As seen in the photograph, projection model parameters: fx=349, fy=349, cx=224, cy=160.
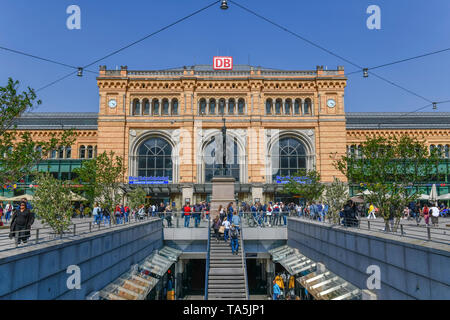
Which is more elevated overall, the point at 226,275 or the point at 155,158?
the point at 155,158

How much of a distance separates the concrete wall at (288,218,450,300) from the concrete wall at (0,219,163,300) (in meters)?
10.1

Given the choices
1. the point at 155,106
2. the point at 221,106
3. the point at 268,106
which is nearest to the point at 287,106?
the point at 268,106

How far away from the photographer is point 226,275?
17938mm

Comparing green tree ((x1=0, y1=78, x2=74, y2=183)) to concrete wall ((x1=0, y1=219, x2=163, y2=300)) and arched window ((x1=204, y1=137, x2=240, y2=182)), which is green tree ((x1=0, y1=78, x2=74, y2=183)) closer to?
concrete wall ((x1=0, y1=219, x2=163, y2=300))

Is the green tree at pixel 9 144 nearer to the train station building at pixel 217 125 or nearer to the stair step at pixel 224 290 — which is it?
the stair step at pixel 224 290

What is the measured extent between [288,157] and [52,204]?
33910 mm

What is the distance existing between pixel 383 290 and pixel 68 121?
4878cm

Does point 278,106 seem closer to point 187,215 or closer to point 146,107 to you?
point 146,107

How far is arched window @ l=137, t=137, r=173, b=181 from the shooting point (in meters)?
44.0

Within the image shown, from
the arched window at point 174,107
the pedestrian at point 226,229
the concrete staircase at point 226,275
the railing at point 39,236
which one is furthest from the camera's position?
the arched window at point 174,107

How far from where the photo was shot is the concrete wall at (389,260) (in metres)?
8.84

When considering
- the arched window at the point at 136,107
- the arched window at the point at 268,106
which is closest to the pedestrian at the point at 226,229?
the arched window at the point at 268,106

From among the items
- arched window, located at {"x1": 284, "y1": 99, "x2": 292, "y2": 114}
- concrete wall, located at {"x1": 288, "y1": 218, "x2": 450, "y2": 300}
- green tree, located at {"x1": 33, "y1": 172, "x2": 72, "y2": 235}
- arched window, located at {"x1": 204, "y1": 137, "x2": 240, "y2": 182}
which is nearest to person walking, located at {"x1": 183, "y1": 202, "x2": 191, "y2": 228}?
concrete wall, located at {"x1": 288, "y1": 218, "x2": 450, "y2": 300}

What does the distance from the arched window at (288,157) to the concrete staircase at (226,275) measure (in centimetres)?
2415
